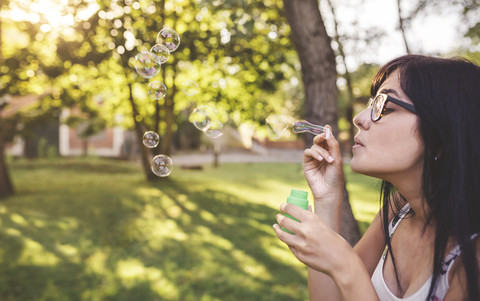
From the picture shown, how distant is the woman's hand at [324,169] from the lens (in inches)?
57.1

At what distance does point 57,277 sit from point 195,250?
1831mm

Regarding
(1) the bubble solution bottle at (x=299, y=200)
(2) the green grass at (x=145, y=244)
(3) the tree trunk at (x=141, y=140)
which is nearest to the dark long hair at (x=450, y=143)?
(1) the bubble solution bottle at (x=299, y=200)

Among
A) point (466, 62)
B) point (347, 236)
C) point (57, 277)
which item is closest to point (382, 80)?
point (466, 62)

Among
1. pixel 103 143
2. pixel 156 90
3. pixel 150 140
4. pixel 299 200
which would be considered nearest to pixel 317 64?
→ pixel 156 90

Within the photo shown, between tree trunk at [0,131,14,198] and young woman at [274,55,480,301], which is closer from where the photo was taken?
young woman at [274,55,480,301]

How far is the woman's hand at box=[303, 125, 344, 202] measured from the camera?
4.76 feet

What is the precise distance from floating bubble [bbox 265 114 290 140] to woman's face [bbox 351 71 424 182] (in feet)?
3.67

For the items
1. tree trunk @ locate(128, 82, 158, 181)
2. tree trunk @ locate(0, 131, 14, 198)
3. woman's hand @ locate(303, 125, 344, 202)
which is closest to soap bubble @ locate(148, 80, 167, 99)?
woman's hand @ locate(303, 125, 344, 202)

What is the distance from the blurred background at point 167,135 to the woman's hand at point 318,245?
1284mm

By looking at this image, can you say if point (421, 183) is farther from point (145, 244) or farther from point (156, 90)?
point (145, 244)

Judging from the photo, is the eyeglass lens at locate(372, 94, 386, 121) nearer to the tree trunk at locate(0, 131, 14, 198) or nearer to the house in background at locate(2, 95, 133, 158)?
the tree trunk at locate(0, 131, 14, 198)

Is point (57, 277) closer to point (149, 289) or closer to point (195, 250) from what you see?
point (149, 289)

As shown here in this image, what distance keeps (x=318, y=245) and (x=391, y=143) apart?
426 millimetres

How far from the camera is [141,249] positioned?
17.4ft
